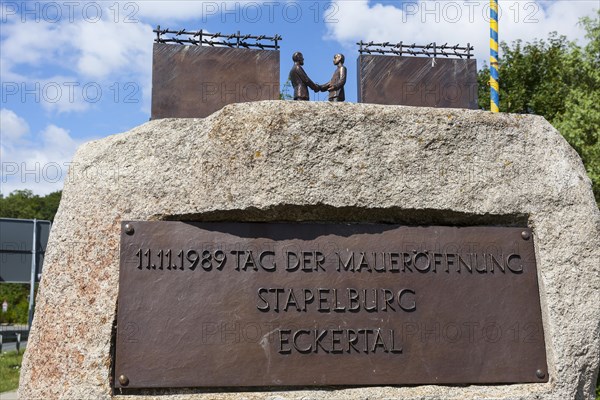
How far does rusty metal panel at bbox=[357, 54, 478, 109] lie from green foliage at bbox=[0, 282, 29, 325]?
34564 millimetres

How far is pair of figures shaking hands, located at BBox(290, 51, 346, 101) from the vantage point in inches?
168

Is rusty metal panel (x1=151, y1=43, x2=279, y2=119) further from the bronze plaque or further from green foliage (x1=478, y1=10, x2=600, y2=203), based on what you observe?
green foliage (x1=478, y1=10, x2=600, y2=203)

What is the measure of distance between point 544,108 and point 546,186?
17873 millimetres

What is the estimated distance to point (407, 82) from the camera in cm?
424

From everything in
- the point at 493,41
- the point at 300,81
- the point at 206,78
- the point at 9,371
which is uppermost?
the point at 493,41

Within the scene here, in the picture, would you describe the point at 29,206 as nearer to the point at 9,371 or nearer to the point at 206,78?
the point at 9,371

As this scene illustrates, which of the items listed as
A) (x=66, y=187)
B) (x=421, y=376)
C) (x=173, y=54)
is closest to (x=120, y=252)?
(x=66, y=187)

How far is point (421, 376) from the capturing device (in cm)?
316

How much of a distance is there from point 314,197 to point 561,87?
17355mm

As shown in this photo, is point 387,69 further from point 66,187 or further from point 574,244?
point 66,187

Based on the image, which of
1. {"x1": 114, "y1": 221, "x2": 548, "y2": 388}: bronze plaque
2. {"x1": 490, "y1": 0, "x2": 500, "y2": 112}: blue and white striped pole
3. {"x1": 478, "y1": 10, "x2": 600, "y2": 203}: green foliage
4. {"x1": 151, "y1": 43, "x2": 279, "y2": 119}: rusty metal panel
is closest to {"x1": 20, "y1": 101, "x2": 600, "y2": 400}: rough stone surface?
{"x1": 114, "y1": 221, "x2": 548, "y2": 388}: bronze plaque

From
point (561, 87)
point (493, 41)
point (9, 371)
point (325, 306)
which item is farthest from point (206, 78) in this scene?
point (561, 87)

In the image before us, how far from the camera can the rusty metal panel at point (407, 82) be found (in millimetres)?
4223

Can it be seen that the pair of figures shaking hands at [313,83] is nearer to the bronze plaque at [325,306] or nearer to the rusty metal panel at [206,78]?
the rusty metal panel at [206,78]
